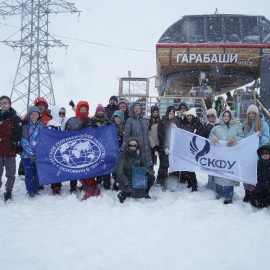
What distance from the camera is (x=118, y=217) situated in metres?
3.59

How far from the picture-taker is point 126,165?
14.4 ft

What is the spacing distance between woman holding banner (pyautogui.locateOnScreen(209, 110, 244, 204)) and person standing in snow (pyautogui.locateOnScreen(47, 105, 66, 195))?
3.08 meters

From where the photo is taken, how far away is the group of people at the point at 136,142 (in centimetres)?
425

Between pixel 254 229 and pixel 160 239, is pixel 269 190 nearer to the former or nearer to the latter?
pixel 254 229

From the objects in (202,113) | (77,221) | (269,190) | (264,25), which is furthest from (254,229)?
(264,25)

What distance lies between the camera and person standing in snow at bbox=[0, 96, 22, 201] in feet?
14.0

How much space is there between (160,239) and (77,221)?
49.9 inches

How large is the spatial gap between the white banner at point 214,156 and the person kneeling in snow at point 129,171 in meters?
0.72

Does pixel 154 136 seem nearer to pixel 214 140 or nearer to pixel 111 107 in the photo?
pixel 214 140

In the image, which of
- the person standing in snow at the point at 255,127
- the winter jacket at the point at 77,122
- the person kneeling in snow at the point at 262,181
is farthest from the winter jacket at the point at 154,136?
the person kneeling in snow at the point at 262,181

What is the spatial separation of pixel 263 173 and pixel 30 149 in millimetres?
4196

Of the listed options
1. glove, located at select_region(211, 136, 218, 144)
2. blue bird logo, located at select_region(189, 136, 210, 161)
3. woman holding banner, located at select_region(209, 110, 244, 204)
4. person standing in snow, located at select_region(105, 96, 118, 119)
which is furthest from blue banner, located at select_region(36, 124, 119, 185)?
woman holding banner, located at select_region(209, 110, 244, 204)

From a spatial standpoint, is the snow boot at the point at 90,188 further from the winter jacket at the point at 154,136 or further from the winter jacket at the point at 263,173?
the winter jacket at the point at 263,173

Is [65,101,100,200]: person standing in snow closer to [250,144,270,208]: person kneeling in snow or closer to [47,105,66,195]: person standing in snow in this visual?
[47,105,66,195]: person standing in snow
